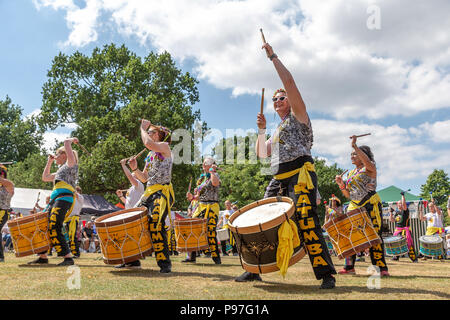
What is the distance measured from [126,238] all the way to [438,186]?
5074cm

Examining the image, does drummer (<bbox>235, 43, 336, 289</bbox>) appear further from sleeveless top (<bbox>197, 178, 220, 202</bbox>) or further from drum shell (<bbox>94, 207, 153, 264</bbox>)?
sleeveless top (<bbox>197, 178, 220, 202</bbox>)

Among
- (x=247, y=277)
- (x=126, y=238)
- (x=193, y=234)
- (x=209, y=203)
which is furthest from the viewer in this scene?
(x=209, y=203)

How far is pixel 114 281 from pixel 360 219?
139 inches

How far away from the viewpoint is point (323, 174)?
4794 cm

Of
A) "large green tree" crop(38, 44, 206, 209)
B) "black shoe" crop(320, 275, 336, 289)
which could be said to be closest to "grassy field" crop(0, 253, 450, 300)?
"black shoe" crop(320, 275, 336, 289)

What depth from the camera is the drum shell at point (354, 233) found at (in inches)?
223

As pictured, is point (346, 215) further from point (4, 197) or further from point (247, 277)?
point (4, 197)

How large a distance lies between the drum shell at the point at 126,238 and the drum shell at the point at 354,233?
2803 mm

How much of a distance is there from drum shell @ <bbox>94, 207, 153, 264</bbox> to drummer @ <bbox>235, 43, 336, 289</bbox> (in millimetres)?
1613

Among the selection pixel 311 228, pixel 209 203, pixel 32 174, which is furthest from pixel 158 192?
pixel 32 174

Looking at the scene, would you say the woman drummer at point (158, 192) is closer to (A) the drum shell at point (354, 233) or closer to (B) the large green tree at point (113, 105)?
(A) the drum shell at point (354, 233)

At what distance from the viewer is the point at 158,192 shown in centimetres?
577
